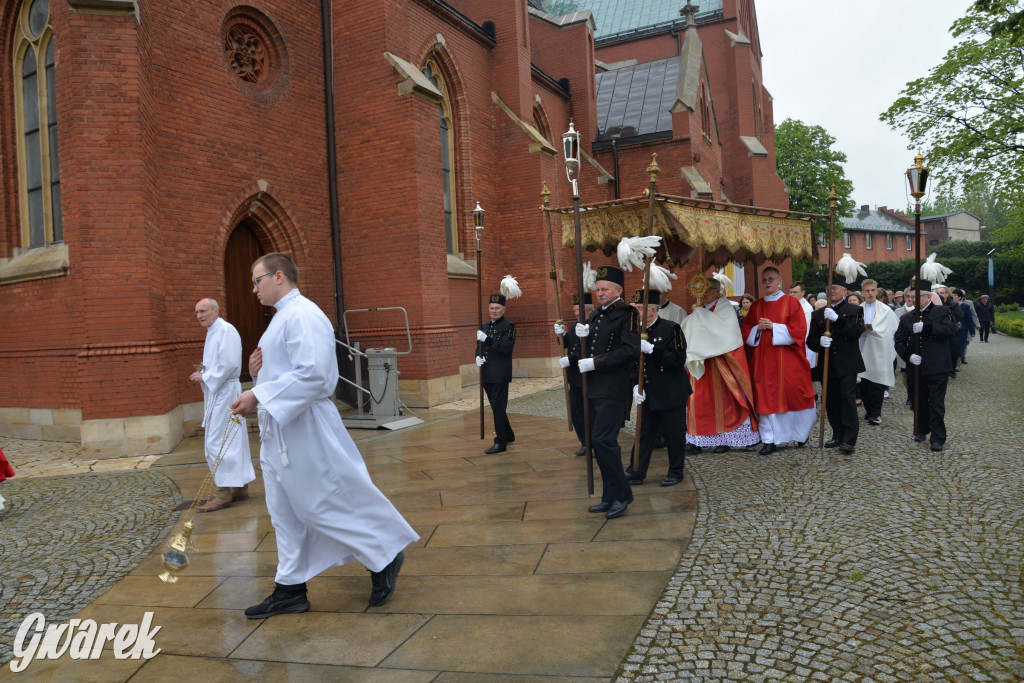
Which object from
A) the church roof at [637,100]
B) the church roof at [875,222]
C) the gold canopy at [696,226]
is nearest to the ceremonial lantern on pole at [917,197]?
the gold canopy at [696,226]

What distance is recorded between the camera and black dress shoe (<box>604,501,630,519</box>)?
5.49m

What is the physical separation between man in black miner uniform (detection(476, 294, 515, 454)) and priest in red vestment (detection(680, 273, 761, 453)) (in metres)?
2.17

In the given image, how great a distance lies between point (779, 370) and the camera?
799cm

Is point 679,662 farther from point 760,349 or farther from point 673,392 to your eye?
point 760,349

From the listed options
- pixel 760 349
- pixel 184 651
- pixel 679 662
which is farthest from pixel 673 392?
pixel 184 651

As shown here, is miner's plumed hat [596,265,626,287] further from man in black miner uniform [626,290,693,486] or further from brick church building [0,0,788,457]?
brick church building [0,0,788,457]

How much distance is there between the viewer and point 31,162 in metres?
11.2

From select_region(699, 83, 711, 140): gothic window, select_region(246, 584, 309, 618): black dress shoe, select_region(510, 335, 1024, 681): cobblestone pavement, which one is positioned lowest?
select_region(510, 335, 1024, 681): cobblestone pavement

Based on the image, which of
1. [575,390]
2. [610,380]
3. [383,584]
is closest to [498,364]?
[575,390]

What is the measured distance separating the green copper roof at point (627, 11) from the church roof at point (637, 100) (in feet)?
25.8

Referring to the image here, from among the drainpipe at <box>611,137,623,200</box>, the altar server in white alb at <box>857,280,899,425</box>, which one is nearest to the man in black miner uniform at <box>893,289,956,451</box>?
the altar server in white alb at <box>857,280,899,425</box>

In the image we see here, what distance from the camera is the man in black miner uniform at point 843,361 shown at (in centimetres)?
769

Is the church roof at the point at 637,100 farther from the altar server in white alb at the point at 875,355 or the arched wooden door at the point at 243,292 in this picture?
the arched wooden door at the point at 243,292

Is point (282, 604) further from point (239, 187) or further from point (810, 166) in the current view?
point (810, 166)
